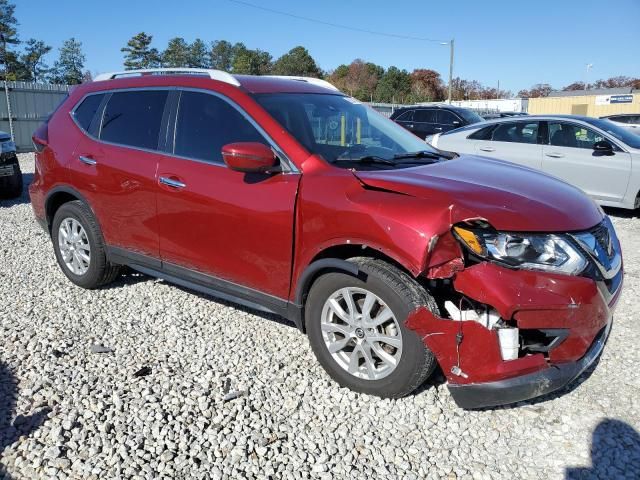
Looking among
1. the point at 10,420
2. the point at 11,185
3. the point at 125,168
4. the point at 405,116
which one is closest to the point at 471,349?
the point at 10,420

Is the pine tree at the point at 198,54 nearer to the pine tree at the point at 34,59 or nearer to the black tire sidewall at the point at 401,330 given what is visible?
the pine tree at the point at 34,59

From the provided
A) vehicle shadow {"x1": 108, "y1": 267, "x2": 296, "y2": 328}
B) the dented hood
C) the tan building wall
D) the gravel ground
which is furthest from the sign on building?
vehicle shadow {"x1": 108, "y1": 267, "x2": 296, "y2": 328}

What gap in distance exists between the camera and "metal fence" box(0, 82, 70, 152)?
16594 mm

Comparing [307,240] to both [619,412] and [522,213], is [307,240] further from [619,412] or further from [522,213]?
[619,412]

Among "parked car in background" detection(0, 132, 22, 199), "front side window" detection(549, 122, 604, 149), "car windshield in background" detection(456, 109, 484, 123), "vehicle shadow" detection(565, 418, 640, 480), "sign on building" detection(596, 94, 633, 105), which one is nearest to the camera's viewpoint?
"vehicle shadow" detection(565, 418, 640, 480)

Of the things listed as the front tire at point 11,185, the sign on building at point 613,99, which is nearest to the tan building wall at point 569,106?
the sign on building at point 613,99

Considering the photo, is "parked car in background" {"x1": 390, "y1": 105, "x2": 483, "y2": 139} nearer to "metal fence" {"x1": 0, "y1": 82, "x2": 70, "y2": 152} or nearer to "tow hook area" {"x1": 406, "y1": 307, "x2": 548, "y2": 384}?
"metal fence" {"x1": 0, "y1": 82, "x2": 70, "y2": 152}

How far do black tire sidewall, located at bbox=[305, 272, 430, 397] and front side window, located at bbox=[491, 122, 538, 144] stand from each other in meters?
6.84

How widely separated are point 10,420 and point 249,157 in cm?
195

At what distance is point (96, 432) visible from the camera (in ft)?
9.09

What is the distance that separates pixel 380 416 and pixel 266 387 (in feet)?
2.40

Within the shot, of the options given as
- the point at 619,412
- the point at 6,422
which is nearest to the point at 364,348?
the point at 619,412

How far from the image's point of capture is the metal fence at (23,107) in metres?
16.6

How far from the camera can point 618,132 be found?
820cm
